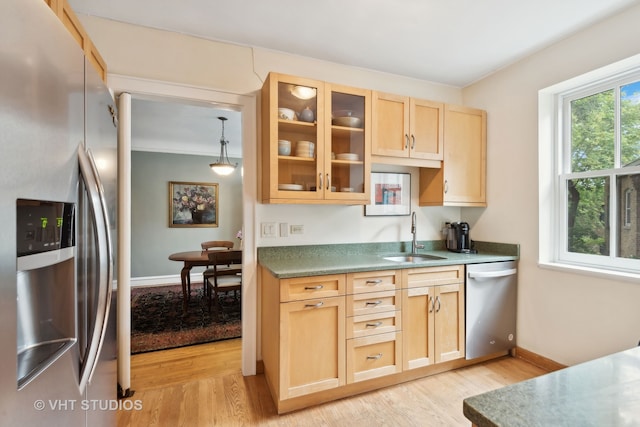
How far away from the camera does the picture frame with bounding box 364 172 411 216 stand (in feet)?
8.96

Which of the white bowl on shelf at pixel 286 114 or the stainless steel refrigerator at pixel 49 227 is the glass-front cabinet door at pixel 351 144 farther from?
the stainless steel refrigerator at pixel 49 227

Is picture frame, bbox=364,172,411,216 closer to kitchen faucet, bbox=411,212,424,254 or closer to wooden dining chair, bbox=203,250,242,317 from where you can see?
kitchen faucet, bbox=411,212,424,254

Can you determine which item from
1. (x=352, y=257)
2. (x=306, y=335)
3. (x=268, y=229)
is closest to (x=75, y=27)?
(x=268, y=229)

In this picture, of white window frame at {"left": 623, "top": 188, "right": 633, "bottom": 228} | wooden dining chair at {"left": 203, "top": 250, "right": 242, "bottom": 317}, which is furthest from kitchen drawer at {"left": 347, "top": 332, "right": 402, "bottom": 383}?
wooden dining chair at {"left": 203, "top": 250, "right": 242, "bottom": 317}

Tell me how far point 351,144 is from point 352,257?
896 millimetres

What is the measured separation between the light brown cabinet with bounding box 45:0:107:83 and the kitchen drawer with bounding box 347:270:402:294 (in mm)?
1735

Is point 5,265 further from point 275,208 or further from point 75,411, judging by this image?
point 275,208

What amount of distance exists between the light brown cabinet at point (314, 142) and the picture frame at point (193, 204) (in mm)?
Result: 3850

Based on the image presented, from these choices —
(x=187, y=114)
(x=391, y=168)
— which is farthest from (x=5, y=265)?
(x=187, y=114)

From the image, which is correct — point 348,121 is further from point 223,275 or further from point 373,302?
point 223,275

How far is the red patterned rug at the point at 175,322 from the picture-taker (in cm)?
294

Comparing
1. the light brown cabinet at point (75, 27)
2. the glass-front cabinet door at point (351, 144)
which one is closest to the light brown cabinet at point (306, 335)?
the glass-front cabinet door at point (351, 144)

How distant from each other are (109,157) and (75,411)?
95cm

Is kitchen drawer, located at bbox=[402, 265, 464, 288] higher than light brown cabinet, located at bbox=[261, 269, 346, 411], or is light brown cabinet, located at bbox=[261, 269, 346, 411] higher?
kitchen drawer, located at bbox=[402, 265, 464, 288]
